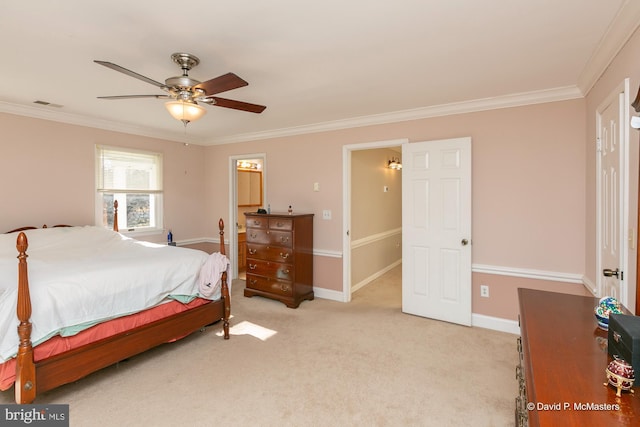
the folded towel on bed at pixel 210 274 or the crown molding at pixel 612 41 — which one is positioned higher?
the crown molding at pixel 612 41

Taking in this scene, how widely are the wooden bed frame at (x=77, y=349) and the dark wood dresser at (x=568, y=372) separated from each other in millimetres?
2581

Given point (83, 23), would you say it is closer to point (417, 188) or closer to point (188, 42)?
point (188, 42)

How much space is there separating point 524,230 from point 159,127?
15.7 feet

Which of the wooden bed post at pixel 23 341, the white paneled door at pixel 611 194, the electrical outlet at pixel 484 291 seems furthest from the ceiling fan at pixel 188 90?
the electrical outlet at pixel 484 291

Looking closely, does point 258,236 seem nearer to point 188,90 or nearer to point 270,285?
point 270,285

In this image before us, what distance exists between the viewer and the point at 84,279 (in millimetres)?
2318

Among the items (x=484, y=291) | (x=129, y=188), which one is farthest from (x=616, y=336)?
(x=129, y=188)

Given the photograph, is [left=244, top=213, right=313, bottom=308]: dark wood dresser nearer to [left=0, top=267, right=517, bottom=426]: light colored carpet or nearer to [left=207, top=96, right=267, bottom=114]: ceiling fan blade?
[left=0, top=267, right=517, bottom=426]: light colored carpet

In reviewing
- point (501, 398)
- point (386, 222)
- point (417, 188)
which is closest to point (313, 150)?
point (417, 188)

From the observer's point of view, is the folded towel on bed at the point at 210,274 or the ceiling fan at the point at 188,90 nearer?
the ceiling fan at the point at 188,90

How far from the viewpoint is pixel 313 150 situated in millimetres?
4520

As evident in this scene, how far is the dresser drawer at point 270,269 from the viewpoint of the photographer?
4.18 metres

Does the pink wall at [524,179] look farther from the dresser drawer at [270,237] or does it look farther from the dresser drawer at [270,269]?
the dresser drawer at [270,269]

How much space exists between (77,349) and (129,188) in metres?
2.88
